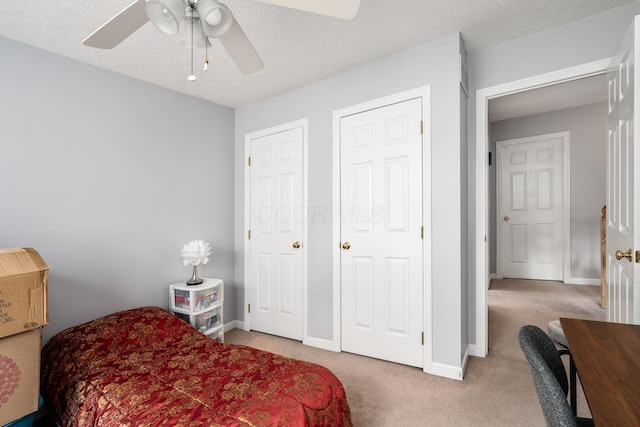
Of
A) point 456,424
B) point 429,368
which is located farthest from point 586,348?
point 429,368

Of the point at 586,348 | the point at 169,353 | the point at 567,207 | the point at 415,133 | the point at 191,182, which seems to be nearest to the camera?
the point at 586,348

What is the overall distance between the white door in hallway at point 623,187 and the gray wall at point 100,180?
3.21 m

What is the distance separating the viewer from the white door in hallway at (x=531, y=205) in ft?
15.9

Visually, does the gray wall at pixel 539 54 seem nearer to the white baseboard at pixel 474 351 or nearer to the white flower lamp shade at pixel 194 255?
the white baseboard at pixel 474 351

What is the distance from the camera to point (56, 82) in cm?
219

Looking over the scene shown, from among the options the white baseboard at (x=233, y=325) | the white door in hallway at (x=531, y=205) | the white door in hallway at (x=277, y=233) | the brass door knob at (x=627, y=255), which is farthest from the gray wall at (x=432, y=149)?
the white door in hallway at (x=531, y=205)

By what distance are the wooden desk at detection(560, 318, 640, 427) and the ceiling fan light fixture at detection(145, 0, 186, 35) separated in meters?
1.77

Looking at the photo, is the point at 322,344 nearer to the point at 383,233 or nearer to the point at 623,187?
the point at 383,233

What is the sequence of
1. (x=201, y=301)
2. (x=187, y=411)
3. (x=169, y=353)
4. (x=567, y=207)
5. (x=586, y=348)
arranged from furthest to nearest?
(x=567, y=207) → (x=201, y=301) → (x=169, y=353) → (x=187, y=411) → (x=586, y=348)

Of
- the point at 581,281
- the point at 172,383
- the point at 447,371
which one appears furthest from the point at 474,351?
the point at 581,281

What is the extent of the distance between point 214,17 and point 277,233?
2.14 meters

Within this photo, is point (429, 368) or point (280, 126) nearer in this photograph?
point (429, 368)

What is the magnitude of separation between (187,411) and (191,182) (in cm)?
222

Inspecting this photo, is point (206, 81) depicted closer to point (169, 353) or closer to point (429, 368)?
point (169, 353)
